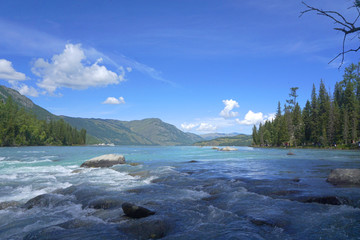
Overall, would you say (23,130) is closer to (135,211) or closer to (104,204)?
(104,204)

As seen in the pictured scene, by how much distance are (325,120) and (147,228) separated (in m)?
109

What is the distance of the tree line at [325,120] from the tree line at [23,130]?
149m

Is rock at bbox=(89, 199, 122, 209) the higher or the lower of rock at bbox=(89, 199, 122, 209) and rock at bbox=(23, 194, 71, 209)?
the higher

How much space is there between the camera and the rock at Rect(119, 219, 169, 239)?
7.26m

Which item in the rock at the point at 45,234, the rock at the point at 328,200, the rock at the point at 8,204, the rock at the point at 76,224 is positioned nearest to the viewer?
the rock at the point at 45,234

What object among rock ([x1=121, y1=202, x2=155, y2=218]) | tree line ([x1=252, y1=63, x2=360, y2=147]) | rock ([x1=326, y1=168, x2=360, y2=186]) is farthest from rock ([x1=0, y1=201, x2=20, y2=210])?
tree line ([x1=252, y1=63, x2=360, y2=147])

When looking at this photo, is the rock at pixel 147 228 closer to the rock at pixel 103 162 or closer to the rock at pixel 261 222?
the rock at pixel 261 222

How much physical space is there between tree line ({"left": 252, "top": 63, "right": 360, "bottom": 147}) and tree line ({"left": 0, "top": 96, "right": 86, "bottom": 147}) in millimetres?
149460

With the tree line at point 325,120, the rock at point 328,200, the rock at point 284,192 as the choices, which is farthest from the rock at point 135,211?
the tree line at point 325,120

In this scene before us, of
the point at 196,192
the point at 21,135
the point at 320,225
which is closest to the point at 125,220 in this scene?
the point at 196,192

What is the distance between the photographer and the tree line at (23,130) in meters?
128

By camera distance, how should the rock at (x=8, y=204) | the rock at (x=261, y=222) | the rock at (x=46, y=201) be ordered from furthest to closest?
the rock at (x=46, y=201) → the rock at (x=8, y=204) → the rock at (x=261, y=222)

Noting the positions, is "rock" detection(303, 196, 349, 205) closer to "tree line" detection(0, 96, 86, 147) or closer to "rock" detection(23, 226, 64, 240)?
"rock" detection(23, 226, 64, 240)

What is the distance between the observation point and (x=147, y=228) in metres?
7.70
